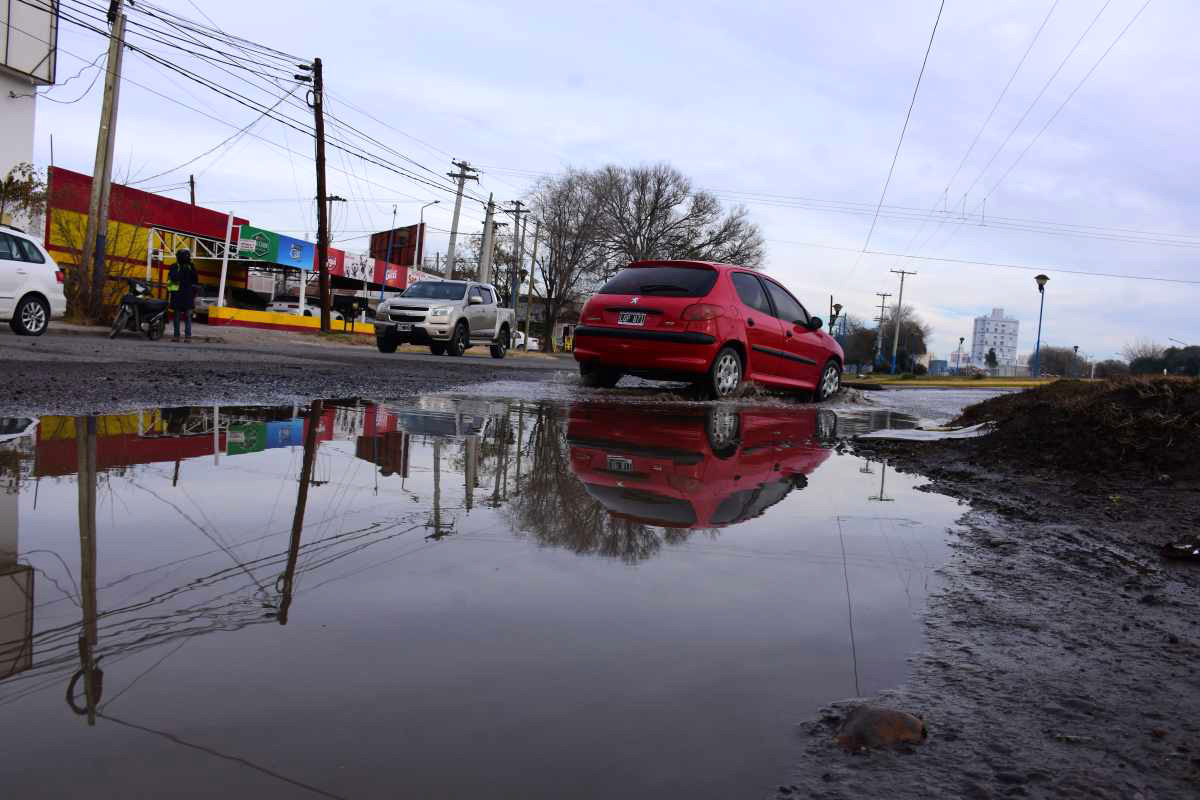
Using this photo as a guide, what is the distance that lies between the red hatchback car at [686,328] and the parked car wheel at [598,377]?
1 centimetres

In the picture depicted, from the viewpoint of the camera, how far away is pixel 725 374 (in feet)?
31.2

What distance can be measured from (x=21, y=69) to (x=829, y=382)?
26.0 m

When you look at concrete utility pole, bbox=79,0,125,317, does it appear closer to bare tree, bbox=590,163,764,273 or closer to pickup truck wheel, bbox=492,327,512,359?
pickup truck wheel, bbox=492,327,512,359

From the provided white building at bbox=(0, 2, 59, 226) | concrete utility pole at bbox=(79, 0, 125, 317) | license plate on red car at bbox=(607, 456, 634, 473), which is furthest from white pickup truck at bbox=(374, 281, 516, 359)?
license plate on red car at bbox=(607, 456, 634, 473)

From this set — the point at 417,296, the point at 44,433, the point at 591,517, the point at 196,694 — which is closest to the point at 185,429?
the point at 44,433

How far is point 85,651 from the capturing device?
67.9 inches

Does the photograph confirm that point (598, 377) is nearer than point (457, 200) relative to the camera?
Yes

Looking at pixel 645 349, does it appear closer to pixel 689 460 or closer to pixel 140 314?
pixel 689 460

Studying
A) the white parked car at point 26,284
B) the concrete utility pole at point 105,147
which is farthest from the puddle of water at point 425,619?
the concrete utility pole at point 105,147

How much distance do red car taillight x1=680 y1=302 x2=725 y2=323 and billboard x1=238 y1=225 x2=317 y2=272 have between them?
3152cm

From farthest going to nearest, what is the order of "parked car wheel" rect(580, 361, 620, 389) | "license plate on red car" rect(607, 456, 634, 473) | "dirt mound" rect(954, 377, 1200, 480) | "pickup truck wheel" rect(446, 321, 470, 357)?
1. "pickup truck wheel" rect(446, 321, 470, 357)
2. "parked car wheel" rect(580, 361, 620, 389)
3. "dirt mound" rect(954, 377, 1200, 480)
4. "license plate on red car" rect(607, 456, 634, 473)

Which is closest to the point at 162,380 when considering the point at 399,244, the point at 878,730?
the point at 878,730

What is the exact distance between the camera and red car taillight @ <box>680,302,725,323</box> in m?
9.10

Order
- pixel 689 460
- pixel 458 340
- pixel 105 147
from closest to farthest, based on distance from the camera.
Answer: pixel 689 460, pixel 105 147, pixel 458 340
